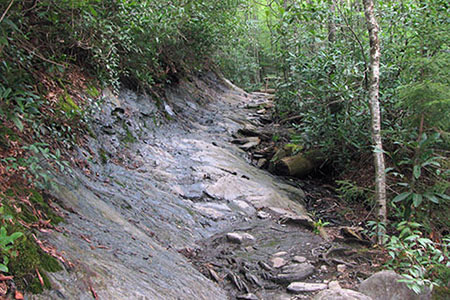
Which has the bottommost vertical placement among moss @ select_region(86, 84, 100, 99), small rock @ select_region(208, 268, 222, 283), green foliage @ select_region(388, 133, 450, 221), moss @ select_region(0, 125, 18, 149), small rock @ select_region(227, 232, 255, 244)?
small rock @ select_region(208, 268, 222, 283)

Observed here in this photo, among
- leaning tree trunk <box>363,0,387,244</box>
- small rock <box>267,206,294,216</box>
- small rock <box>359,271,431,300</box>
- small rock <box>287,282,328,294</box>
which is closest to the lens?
small rock <box>359,271,431,300</box>

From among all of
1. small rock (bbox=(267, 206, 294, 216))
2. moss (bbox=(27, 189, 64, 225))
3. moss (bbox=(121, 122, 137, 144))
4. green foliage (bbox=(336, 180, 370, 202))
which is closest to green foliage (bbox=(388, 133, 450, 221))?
green foliage (bbox=(336, 180, 370, 202))

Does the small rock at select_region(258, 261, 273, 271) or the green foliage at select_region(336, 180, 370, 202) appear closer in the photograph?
the small rock at select_region(258, 261, 273, 271)

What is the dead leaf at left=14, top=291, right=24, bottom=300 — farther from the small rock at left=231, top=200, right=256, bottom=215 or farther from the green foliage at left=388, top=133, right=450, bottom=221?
the small rock at left=231, top=200, right=256, bottom=215

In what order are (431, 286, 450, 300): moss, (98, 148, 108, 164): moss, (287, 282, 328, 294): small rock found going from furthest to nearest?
(98, 148, 108, 164): moss → (287, 282, 328, 294): small rock → (431, 286, 450, 300): moss

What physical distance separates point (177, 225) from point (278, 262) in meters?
1.53

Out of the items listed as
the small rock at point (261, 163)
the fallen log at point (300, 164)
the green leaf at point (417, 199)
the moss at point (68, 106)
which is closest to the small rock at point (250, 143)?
the small rock at point (261, 163)

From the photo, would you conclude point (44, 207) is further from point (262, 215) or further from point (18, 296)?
point (262, 215)

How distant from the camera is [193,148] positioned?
8234 millimetres

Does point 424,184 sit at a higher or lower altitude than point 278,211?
higher

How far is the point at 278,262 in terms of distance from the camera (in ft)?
15.2

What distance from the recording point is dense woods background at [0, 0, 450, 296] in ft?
11.6

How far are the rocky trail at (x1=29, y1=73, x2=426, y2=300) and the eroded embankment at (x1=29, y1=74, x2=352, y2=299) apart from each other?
2 centimetres

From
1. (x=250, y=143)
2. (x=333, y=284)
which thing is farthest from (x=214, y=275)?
(x=250, y=143)
